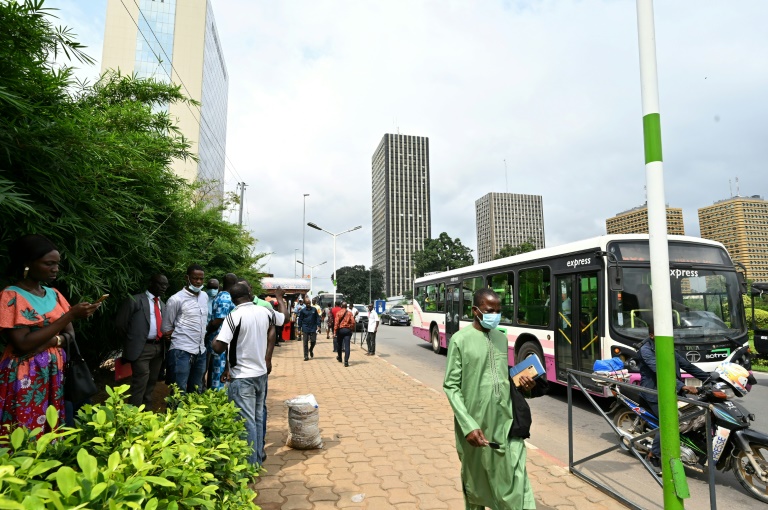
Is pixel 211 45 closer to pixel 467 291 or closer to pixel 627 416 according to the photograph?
pixel 467 291

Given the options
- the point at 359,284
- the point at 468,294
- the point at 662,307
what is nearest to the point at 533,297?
the point at 468,294

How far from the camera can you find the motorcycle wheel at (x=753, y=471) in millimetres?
4164

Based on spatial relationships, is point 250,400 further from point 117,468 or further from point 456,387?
point 117,468

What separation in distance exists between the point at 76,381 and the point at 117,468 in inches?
74.1

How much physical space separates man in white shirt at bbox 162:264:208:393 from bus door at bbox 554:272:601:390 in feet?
19.7

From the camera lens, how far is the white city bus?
716 cm

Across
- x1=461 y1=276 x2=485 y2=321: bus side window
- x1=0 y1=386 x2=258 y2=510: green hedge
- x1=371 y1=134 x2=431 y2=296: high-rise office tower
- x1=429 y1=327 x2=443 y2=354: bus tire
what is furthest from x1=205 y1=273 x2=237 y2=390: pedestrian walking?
x1=371 y1=134 x2=431 y2=296: high-rise office tower

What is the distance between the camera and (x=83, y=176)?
3113 millimetres

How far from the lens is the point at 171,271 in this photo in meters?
6.15

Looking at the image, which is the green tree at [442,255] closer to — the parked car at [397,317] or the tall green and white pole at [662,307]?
the parked car at [397,317]

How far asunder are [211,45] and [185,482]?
70.0 meters

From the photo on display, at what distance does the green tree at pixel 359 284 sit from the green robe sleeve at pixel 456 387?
317 feet

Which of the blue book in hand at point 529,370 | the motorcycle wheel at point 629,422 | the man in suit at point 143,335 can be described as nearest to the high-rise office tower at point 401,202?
the motorcycle wheel at point 629,422

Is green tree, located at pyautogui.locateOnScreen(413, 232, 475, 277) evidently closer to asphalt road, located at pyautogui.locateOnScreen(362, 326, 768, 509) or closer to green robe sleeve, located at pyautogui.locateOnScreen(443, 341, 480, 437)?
asphalt road, located at pyautogui.locateOnScreen(362, 326, 768, 509)
